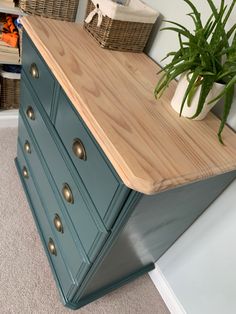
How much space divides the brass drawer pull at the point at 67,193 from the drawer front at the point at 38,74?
0.28 m

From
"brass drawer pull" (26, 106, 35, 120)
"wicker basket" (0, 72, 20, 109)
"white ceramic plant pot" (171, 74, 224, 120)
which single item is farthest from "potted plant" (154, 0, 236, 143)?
"wicker basket" (0, 72, 20, 109)

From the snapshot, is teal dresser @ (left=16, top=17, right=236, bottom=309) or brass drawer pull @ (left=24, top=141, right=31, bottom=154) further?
brass drawer pull @ (left=24, top=141, right=31, bottom=154)

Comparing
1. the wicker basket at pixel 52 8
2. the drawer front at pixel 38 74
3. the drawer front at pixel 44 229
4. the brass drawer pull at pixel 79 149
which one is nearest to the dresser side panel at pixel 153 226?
the drawer front at pixel 44 229

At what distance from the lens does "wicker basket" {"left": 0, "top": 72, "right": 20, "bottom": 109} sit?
5.18 ft

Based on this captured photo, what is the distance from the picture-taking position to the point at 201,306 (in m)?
1.04

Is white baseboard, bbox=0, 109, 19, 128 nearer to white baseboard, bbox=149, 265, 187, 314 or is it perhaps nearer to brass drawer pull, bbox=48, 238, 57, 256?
brass drawer pull, bbox=48, 238, 57, 256

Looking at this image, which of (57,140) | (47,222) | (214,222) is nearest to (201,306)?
(214,222)

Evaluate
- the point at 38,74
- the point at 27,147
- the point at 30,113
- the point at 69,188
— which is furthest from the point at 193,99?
the point at 27,147

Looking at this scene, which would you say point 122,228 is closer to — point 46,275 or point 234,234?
point 234,234

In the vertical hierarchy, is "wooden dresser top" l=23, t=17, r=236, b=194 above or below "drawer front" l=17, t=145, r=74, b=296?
above

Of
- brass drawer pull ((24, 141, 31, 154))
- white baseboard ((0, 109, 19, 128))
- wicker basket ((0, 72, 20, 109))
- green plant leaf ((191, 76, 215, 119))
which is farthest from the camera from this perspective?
Answer: white baseboard ((0, 109, 19, 128))

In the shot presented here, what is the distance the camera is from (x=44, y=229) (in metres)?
1.19

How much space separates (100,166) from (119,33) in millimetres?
536

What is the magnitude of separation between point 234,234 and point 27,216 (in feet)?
3.29
